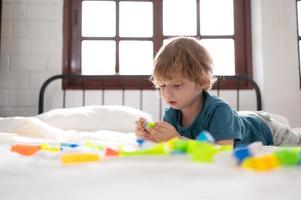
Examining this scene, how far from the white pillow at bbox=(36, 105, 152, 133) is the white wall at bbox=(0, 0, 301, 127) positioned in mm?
461

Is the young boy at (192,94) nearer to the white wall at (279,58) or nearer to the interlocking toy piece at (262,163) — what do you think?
the interlocking toy piece at (262,163)

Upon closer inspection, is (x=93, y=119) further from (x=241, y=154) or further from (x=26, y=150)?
(x=241, y=154)

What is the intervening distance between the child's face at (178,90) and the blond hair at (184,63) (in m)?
0.01

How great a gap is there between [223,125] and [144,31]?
149cm

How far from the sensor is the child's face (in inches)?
36.1

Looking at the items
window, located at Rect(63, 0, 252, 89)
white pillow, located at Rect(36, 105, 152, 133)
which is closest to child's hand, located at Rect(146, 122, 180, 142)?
white pillow, located at Rect(36, 105, 152, 133)

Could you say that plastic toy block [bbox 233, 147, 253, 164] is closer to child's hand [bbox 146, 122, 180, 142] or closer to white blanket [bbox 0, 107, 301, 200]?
white blanket [bbox 0, 107, 301, 200]

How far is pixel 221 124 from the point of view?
0.87m

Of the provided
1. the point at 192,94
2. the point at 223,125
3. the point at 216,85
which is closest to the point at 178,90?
the point at 192,94

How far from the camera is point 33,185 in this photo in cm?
25

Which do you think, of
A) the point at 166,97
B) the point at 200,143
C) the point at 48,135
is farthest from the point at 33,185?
the point at 48,135

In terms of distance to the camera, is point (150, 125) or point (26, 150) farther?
point (150, 125)

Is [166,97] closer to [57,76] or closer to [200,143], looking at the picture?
[200,143]

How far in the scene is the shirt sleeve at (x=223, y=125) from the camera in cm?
85
